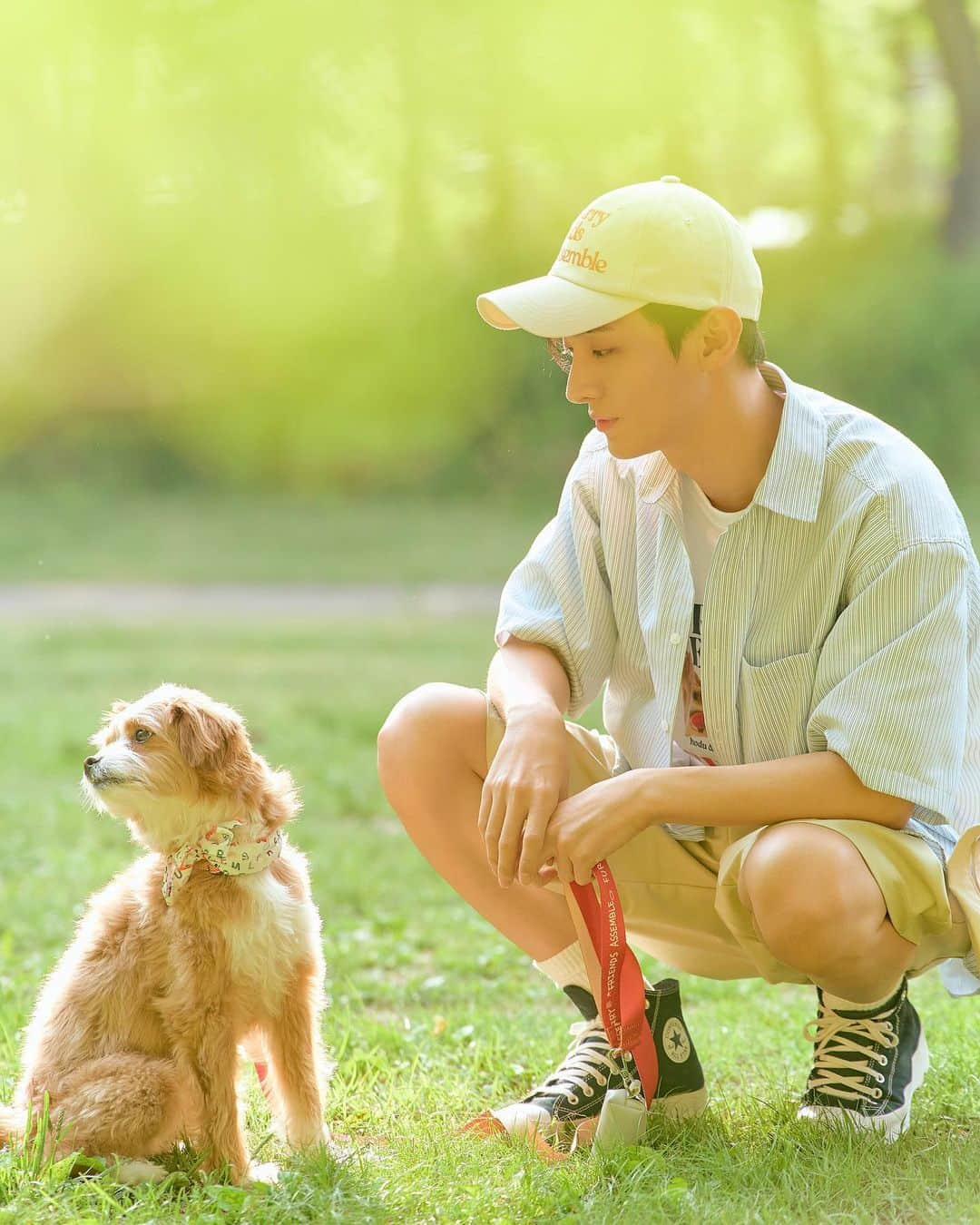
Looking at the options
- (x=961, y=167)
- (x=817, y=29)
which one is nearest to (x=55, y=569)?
(x=817, y=29)

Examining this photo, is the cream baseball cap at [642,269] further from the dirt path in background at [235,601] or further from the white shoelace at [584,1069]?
the dirt path in background at [235,601]

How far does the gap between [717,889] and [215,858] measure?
0.82m

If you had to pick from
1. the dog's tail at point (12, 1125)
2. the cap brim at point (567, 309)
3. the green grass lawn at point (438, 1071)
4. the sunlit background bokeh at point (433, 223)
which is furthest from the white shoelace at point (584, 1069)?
the sunlit background bokeh at point (433, 223)

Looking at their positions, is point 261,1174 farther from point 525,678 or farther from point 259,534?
point 259,534

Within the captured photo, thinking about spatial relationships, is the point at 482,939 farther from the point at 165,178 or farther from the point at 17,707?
the point at 165,178

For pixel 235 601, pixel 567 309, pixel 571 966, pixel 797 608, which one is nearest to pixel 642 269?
pixel 567 309

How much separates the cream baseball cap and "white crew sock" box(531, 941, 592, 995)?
1105 millimetres

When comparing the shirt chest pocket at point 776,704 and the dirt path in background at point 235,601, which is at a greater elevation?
the shirt chest pocket at point 776,704

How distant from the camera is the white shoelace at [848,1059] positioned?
93.3 inches

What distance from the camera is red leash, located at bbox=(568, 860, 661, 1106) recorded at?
2.30 metres

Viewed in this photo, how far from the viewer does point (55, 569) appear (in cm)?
1312

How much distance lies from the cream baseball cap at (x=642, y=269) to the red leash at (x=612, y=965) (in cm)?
87

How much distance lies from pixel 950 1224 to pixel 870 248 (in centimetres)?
1477

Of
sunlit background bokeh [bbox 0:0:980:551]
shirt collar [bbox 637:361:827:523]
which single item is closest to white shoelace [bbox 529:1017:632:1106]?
shirt collar [bbox 637:361:827:523]
